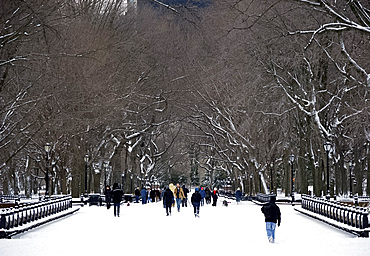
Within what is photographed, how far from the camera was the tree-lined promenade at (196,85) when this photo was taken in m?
31.7

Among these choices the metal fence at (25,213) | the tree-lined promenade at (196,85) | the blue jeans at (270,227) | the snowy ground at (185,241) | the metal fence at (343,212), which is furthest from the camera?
the tree-lined promenade at (196,85)

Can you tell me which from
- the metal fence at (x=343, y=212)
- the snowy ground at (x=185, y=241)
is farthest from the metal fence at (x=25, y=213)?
the metal fence at (x=343, y=212)

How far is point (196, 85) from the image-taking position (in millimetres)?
57375

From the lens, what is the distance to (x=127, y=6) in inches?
2014

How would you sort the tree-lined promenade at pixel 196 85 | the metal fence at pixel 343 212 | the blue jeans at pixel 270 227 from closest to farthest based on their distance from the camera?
the blue jeans at pixel 270 227, the metal fence at pixel 343 212, the tree-lined promenade at pixel 196 85

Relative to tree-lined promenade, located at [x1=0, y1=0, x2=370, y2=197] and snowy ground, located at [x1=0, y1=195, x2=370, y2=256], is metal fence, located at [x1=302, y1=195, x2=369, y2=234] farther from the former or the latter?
tree-lined promenade, located at [x1=0, y1=0, x2=370, y2=197]

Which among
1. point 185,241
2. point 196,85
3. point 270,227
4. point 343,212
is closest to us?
point 270,227

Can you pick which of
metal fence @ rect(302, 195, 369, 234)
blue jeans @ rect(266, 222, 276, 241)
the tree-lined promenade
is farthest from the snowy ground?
the tree-lined promenade

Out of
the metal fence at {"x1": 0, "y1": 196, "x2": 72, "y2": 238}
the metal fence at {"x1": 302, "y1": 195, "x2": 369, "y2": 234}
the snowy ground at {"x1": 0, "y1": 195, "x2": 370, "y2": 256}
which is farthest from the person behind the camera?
the metal fence at {"x1": 0, "y1": 196, "x2": 72, "y2": 238}

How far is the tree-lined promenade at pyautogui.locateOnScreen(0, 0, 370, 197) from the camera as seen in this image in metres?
31.7

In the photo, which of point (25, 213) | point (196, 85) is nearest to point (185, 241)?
point (25, 213)

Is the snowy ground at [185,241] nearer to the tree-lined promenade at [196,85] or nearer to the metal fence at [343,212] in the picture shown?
the metal fence at [343,212]

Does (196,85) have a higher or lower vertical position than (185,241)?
higher

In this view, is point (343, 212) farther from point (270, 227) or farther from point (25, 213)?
point (25, 213)
